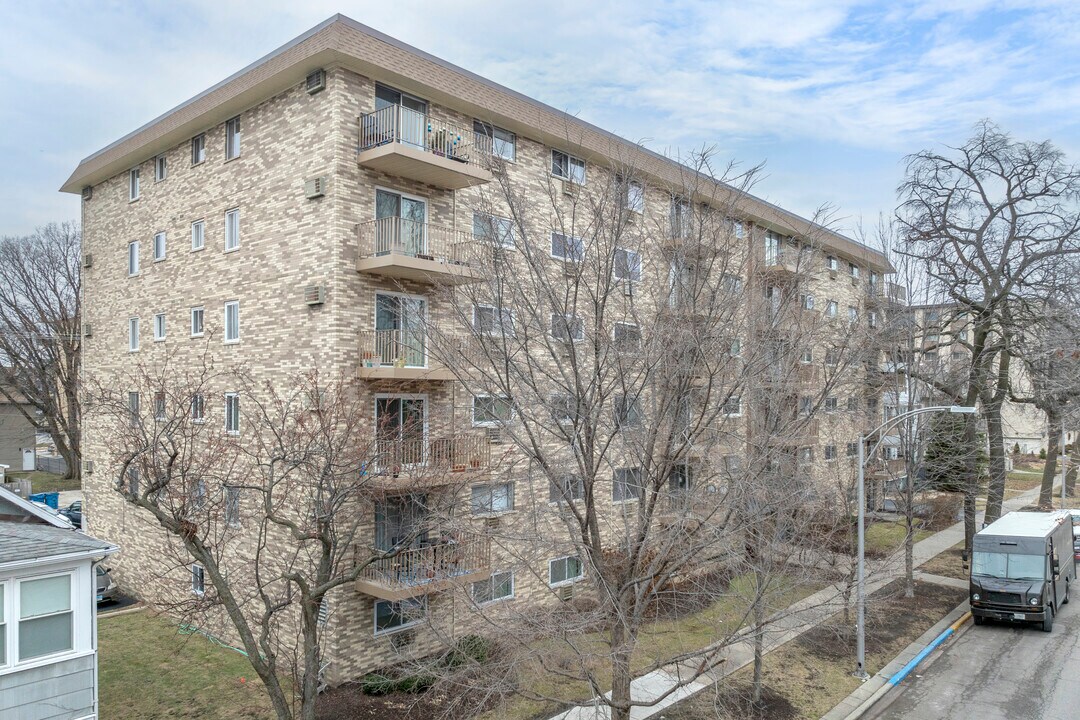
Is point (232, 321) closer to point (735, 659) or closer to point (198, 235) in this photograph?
point (198, 235)

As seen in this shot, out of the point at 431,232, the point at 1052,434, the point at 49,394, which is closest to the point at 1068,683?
the point at 431,232

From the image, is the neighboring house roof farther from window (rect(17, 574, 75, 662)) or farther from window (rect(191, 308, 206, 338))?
window (rect(17, 574, 75, 662))

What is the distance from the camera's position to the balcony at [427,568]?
1314 cm

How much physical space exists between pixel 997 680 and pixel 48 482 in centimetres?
4959

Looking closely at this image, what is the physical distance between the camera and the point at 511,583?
17219 mm

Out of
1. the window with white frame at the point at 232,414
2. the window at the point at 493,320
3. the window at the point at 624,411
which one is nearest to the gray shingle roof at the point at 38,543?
the window with white frame at the point at 232,414

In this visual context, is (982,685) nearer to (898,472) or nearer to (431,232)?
(898,472)

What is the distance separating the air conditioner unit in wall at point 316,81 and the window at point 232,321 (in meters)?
5.35

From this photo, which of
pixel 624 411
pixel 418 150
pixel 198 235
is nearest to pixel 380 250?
pixel 418 150

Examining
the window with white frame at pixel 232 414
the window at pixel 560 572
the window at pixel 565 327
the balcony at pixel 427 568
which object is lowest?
the window at pixel 560 572

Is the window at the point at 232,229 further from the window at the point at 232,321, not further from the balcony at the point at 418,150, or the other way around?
the balcony at the point at 418,150

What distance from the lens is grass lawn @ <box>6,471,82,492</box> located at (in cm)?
4122

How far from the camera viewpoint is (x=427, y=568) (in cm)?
1337

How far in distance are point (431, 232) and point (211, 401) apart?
7.11m
